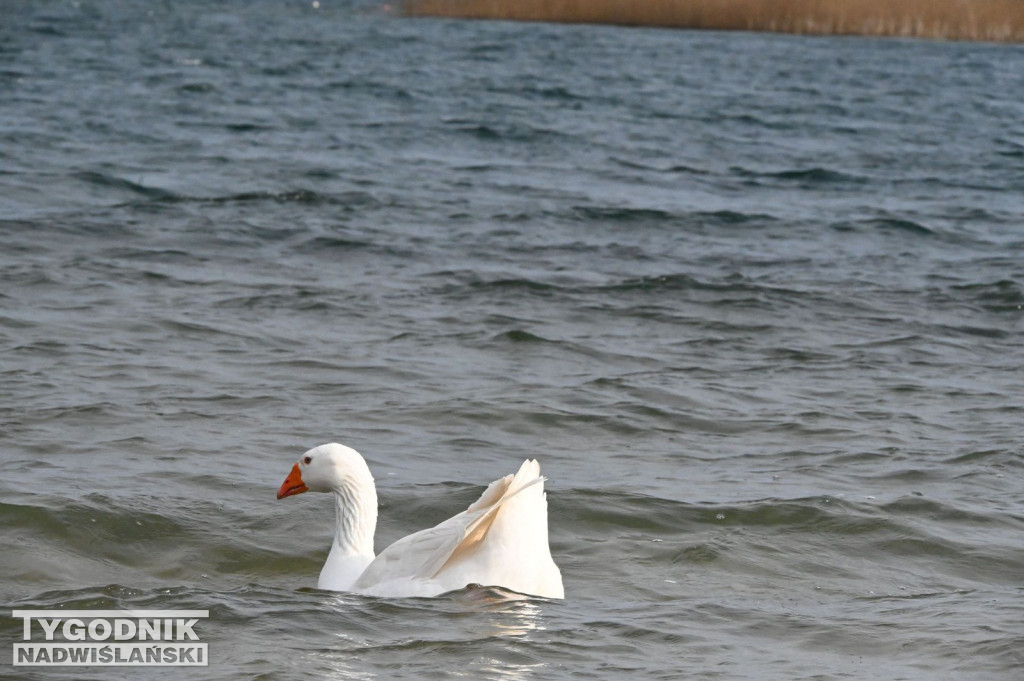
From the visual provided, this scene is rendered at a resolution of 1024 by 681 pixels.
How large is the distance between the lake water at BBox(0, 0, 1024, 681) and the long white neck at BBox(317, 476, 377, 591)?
0.27 meters

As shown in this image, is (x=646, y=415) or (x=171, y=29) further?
(x=171, y=29)

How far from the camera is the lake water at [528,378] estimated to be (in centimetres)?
612

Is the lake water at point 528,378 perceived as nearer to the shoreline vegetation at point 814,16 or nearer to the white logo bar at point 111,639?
the white logo bar at point 111,639

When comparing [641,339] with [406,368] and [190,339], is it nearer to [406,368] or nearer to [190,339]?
[406,368]

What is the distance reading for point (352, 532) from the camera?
273 inches

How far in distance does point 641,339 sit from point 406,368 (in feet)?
7.32

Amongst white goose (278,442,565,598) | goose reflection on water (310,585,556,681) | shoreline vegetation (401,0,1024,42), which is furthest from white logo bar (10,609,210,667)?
shoreline vegetation (401,0,1024,42)

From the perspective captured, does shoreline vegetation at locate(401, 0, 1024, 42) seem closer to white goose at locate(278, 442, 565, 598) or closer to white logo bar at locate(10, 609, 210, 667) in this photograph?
white goose at locate(278, 442, 565, 598)

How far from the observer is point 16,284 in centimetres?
1219

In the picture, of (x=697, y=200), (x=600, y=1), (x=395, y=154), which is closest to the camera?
(x=697, y=200)

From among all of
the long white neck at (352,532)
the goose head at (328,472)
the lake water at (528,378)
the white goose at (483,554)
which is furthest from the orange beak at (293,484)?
the white goose at (483,554)

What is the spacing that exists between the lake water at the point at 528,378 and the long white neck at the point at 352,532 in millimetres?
267

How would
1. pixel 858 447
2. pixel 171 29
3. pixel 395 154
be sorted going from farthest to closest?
pixel 171 29, pixel 395 154, pixel 858 447

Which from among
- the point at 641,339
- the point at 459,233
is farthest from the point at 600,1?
the point at 641,339
